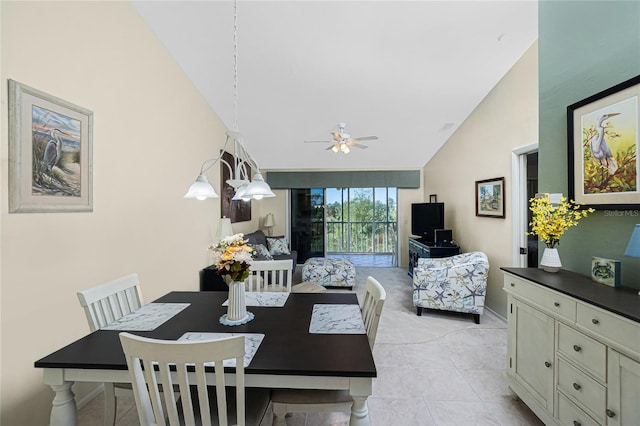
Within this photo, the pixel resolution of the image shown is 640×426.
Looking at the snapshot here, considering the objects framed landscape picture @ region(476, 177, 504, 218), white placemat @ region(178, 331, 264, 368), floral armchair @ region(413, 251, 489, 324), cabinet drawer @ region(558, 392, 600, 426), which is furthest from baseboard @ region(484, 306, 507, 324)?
white placemat @ region(178, 331, 264, 368)

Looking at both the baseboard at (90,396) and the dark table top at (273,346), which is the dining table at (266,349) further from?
the baseboard at (90,396)

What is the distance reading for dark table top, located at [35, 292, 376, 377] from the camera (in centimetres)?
117

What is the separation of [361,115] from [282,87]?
129 cm

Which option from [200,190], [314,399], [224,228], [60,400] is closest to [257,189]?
[200,190]

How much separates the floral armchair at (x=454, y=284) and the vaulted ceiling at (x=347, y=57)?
2.25 m

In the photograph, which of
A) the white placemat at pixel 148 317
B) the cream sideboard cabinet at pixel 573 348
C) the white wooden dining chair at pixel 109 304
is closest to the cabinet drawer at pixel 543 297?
the cream sideboard cabinet at pixel 573 348

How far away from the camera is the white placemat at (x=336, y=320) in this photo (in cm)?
152

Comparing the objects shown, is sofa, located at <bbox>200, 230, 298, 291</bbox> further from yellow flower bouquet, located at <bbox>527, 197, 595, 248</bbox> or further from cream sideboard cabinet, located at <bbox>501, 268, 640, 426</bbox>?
yellow flower bouquet, located at <bbox>527, 197, 595, 248</bbox>

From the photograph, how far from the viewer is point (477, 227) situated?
4191mm

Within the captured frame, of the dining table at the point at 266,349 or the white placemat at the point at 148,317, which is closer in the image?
the dining table at the point at 266,349

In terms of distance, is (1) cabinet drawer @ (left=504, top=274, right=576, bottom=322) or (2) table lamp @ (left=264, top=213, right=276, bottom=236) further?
(2) table lamp @ (left=264, top=213, right=276, bottom=236)

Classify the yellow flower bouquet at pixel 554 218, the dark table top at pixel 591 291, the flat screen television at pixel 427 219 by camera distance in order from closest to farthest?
1. the dark table top at pixel 591 291
2. the yellow flower bouquet at pixel 554 218
3. the flat screen television at pixel 427 219

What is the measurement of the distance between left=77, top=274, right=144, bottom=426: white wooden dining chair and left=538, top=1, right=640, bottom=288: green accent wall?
3.02m

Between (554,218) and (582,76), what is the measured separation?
993 millimetres
